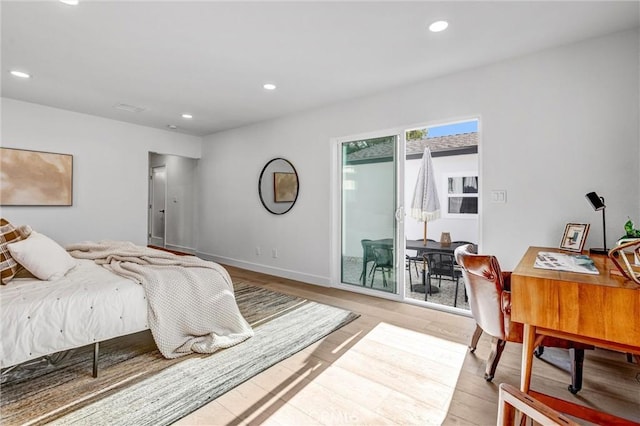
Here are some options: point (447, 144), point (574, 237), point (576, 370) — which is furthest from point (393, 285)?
point (447, 144)

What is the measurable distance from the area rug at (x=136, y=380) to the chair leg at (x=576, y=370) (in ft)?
5.66

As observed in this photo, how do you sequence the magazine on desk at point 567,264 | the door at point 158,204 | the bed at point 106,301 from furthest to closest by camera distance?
the door at point 158,204 < the bed at point 106,301 < the magazine on desk at point 567,264

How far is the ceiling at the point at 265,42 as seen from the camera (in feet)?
7.09

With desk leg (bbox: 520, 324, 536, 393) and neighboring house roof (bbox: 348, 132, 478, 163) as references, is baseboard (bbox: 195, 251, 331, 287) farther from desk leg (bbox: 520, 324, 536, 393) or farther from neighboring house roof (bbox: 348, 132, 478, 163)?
neighboring house roof (bbox: 348, 132, 478, 163)

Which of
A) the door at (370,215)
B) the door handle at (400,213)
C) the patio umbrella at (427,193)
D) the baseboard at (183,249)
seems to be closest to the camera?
the door handle at (400,213)

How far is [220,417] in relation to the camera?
168 cm

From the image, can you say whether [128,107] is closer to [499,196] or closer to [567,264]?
[499,196]

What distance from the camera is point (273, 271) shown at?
4965 millimetres

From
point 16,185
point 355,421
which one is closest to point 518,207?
point 355,421

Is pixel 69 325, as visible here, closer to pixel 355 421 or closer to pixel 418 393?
pixel 355 421

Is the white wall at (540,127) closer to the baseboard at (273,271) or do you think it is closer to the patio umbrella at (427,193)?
the baseboard at (273,271)

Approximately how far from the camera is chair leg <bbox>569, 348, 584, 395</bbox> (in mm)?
1866

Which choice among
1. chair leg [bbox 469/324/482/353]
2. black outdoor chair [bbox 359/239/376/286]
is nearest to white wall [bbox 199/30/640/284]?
black outdoor chair [bbox 359/239/376/286]

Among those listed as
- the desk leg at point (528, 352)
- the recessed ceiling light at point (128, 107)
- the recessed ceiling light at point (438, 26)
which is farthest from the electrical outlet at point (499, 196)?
the recessed ceiling light at point (128, 107)
